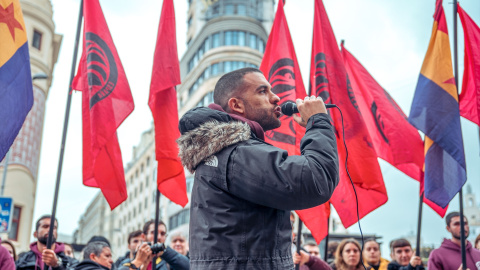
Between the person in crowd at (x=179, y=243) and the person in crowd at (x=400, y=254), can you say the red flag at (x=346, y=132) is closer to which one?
the person in crowd at (x=400, y=254)

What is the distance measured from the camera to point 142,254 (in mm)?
5188

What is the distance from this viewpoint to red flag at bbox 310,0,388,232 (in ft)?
20.7

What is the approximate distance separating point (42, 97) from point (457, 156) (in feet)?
81.9

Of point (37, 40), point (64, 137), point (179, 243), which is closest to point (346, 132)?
point (179, 243)

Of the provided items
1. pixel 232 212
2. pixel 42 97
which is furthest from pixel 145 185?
pixel 232 212

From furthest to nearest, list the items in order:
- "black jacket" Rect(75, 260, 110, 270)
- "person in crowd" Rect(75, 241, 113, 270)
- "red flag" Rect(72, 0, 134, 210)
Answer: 1. "person in crowd" Rect(75, 241, 113, 270)
2. "black jacket" Rect(75, 260, 110, 270)
3. "red flag" Rect(72, 0, 134, 210)

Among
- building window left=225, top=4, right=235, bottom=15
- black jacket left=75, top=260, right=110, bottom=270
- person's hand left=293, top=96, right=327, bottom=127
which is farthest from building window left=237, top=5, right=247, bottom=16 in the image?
person's hand left=293, top=96, right=327, bottom=127

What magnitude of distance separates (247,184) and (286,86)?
4.49 meters

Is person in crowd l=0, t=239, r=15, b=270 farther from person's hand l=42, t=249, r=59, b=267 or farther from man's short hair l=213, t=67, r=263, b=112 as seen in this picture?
man's short hair l=213, t=67, r=263, b=112

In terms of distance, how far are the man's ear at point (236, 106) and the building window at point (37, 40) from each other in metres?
27.5

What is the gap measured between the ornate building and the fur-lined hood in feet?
76.7

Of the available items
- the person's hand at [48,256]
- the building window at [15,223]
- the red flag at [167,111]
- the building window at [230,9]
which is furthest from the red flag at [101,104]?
the building window at [230,9]

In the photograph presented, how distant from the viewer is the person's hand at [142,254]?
16.9ft

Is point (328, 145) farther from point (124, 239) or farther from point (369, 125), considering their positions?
point (124, 239)
